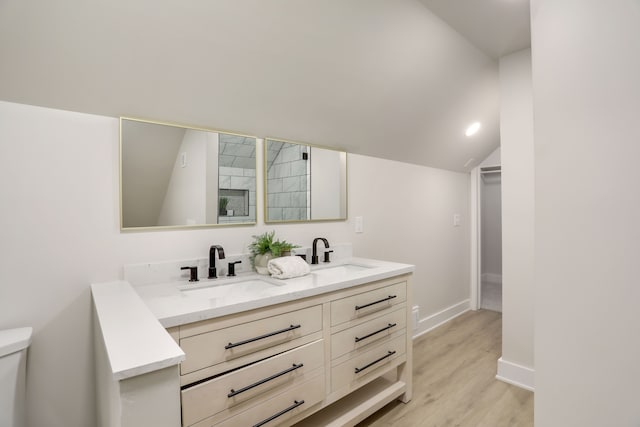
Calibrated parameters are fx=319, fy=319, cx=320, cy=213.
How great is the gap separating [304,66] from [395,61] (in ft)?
2.08

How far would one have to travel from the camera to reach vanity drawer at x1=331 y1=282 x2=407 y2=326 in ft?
5.28

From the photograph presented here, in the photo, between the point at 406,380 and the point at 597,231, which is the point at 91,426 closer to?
the point at 406,380

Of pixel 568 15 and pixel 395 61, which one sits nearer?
pixel 568 15

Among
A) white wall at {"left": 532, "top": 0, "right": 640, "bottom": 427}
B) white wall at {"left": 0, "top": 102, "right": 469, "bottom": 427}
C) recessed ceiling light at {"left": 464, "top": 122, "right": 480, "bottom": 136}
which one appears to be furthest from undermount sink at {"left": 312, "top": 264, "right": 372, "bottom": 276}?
recessed ceiling light at {"left": 464, "top": 122, "right": 480, "bottom": 136}

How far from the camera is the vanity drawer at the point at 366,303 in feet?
5.28

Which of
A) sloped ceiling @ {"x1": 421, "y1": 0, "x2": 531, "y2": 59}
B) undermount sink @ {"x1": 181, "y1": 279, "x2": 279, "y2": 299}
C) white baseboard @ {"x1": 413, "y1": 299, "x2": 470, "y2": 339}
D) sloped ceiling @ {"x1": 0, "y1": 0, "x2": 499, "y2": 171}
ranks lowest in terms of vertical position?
white baseboard @ {"x1": 413, "y1": 299, "x2": 470, "y2": 339}

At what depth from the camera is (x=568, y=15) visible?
0.79 m

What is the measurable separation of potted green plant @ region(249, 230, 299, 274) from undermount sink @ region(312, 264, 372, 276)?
0.82 feet

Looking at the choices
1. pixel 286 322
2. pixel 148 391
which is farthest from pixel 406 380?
pixel 148 391

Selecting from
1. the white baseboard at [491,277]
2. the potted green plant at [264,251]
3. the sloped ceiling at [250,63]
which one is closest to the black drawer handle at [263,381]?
the potted green plant at [264,251]

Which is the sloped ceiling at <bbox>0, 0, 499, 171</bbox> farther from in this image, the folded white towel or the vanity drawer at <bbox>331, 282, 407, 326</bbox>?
the vanity drawer at <bbox>331, 282, 407, 326</bbox>

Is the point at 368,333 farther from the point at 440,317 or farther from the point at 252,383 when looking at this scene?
the point at 440,317

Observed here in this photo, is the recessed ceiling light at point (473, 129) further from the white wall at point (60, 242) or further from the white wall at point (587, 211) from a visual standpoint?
the white wall at point (60, 242)

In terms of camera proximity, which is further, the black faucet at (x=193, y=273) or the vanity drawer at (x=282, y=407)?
the black faucet at (x=193, y=273)
